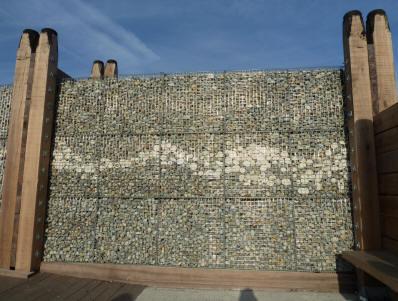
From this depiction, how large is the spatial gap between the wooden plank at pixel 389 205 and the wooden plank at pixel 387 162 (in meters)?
0.37

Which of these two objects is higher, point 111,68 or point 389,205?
point 111,68

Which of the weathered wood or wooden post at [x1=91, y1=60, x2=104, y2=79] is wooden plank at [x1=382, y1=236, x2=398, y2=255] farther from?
wooden post at [x1=91, y1=60, x2=104, y2=79]

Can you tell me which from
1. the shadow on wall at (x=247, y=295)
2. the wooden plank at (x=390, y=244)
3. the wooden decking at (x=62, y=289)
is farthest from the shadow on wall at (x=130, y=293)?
the wooden plank at (x=390, y=244)

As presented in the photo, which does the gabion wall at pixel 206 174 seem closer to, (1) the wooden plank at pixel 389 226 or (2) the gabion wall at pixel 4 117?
(1) the wooden plank at pixel 389 226

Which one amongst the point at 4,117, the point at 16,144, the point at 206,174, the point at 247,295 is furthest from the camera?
the point at 4,117

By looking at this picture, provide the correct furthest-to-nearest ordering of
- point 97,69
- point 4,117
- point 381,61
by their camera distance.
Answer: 1. point 97,69
2. point 4,117
3. point 381,61

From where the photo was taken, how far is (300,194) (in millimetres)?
4070

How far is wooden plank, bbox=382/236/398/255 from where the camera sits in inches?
135

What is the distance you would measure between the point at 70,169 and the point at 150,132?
5.25 feet

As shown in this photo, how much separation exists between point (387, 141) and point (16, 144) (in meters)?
6.00

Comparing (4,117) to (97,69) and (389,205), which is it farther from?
(389,205)

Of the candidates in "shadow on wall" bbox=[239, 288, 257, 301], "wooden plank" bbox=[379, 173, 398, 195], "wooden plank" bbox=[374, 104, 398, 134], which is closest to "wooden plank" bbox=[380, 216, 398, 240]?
"wooden plank" bbox=[379, 173, 398, 195]

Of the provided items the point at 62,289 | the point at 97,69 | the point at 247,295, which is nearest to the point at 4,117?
the point at 97,69

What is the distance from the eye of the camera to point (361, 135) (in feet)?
12.7
